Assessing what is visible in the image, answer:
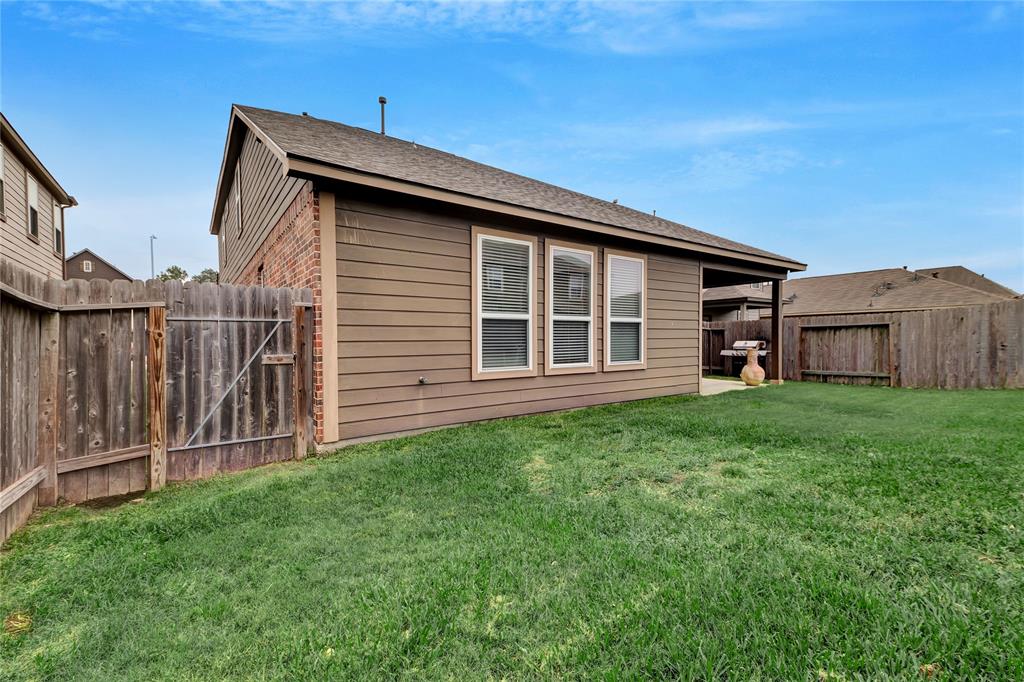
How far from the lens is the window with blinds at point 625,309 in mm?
7188

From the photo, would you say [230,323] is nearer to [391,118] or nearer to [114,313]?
[114,313]

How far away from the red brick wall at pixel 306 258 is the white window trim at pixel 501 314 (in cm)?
187

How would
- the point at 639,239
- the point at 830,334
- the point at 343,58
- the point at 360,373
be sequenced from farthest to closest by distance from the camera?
the point at 830,334, the point at 343,58, the point at 639,239, the point at 360,373

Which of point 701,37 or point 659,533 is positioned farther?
point 701,37

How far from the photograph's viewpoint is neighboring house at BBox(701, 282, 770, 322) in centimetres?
1830

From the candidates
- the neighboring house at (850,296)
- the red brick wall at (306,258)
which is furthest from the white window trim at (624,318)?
the neighboring house at (850,296)

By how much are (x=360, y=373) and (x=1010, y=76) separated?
43.6ft

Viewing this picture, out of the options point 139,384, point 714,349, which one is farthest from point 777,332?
point 139,384

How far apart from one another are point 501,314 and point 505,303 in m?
0.17

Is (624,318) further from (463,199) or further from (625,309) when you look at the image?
(463,199)

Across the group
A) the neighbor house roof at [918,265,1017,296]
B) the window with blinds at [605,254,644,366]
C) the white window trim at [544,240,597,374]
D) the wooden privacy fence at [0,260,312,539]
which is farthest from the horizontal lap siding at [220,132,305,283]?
the neighbor house roof at [918,265,1017,296]

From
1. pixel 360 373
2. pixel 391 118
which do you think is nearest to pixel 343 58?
pixel 391 118

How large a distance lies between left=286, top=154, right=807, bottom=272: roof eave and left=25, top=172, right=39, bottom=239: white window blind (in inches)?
452

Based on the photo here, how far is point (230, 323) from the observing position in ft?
13.7
